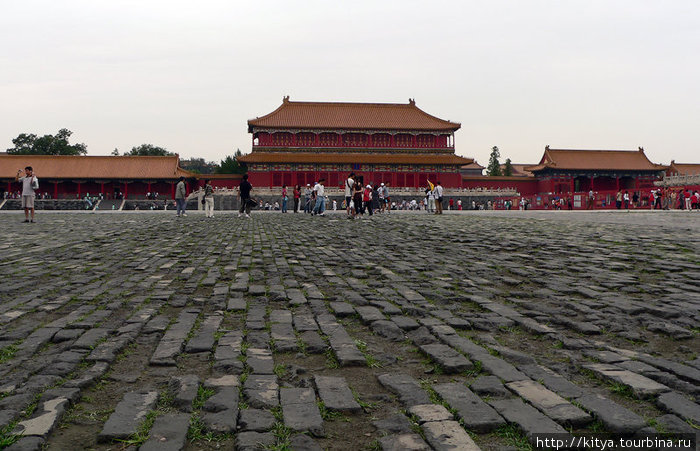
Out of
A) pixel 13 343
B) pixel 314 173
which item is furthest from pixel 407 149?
pixel 13 343

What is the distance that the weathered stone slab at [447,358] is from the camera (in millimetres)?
2895

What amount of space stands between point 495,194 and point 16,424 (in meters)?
48.9

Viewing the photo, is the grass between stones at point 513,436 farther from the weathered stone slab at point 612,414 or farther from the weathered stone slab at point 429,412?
the weathered stone slab at point 612,414

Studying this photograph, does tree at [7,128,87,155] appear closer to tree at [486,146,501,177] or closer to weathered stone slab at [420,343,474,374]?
tree at [486,146,501,177]

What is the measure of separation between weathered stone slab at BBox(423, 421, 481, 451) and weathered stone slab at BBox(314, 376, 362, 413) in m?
0.37

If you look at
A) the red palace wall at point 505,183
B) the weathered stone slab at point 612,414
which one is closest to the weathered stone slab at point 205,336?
the weathered stone slab at point 612,414

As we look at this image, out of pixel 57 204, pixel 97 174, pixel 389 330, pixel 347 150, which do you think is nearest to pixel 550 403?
pixel 389 330

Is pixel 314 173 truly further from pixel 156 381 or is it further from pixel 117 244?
pixel 156 381

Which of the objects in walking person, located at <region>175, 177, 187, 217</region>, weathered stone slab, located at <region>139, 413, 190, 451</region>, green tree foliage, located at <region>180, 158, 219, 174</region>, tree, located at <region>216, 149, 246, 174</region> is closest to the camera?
weathered stone slab, located at <region>139, 413, 190, 451</region>

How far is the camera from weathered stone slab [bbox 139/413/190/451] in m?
2.00

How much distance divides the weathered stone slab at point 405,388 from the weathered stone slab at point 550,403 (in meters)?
0.45

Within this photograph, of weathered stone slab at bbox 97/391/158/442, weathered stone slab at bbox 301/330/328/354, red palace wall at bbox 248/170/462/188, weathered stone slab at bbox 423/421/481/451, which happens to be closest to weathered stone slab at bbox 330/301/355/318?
weathered stone slab at bbox 301/330/328/354

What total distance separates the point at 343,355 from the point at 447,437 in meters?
1.12

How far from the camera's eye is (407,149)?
4984 centimetres
